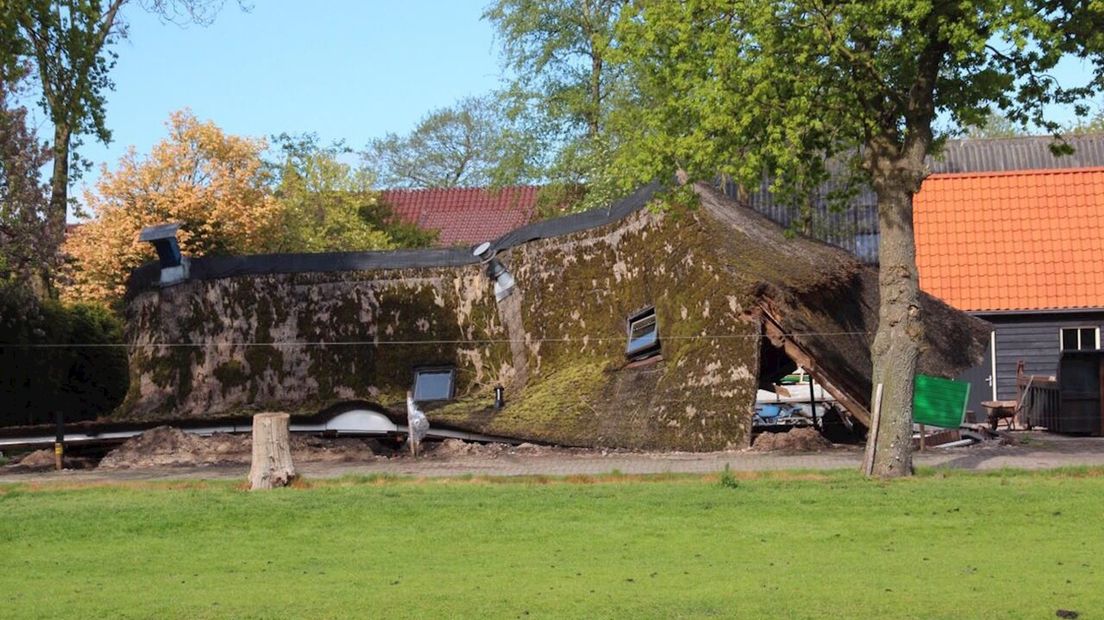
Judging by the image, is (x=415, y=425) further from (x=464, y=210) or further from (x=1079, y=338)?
(x=464, y=210)

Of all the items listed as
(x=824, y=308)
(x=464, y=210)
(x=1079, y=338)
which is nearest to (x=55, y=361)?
(x=824, y=308)

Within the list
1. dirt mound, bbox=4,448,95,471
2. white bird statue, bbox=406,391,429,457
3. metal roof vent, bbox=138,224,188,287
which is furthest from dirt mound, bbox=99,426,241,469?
metal roof vent, bbox=138,224,188,287

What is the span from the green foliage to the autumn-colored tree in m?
5.93

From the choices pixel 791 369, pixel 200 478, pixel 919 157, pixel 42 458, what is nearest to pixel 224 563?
pixel 200 478

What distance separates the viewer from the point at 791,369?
31625 millimetres

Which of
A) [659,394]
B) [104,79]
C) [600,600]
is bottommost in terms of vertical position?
[600,600]

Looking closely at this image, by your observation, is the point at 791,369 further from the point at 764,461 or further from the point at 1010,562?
the point at 1010,562

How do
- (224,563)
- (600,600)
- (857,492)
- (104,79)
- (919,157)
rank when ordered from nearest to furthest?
1. (600,600)
2. (224,563)
3. (857,492)
4. (919,157)
5. (104,79)

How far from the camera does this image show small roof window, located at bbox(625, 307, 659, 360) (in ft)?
90.9

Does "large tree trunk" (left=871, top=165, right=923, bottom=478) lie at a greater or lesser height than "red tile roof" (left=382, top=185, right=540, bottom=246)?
lesser

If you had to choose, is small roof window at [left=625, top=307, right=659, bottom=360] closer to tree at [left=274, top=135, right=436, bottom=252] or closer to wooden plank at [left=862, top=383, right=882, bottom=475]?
wooden plank at [left=862, top=383, right=882, bottom=475]

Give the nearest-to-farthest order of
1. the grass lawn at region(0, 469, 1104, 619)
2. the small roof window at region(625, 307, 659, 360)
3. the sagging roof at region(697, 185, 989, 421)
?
1. the grass lawn at region(0, 469, 1104, 619)
2. the sagging roof at region(697, 185, 989, 421)
3. the small roof window at region(625, 307, 659, 360)

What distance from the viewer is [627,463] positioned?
80.4 ft

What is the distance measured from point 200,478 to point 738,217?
11.8 meters
